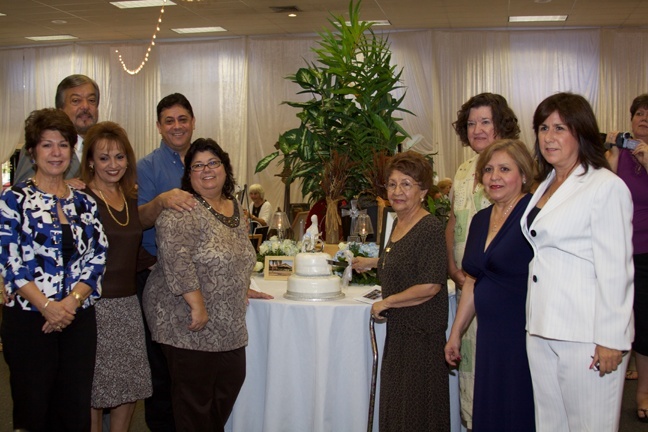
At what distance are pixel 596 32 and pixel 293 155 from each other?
7.89 meters

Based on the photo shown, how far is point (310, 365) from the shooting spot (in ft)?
Result: 10.6

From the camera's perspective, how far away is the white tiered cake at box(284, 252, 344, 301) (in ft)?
10.7

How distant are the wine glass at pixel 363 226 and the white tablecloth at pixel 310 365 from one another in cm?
64

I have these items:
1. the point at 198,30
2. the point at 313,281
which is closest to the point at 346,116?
the point at 313,281

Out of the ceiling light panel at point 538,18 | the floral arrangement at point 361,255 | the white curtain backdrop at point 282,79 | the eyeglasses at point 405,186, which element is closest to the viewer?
the eyeglasses at point 405,186

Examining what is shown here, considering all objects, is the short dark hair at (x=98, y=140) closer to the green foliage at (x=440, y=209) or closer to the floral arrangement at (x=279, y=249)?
the floral arrangement at (x=279, y=249)

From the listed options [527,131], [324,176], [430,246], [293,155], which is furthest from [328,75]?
[527,131]

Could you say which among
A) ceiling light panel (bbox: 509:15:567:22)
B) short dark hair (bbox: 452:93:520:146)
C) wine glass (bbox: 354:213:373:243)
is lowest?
wine glass (bbox: 354:213:373:243)

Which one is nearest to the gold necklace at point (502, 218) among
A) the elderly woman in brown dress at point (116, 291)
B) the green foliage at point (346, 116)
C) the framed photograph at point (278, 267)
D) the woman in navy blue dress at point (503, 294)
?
the woman in navy blue dress at point (503, 294)

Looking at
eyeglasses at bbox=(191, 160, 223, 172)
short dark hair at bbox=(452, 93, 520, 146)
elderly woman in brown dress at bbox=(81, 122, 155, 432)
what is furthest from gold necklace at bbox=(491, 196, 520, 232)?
elderly woman in brown dress at bbox=(81, 122, 155, 432)

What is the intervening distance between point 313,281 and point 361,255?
499 millimetres

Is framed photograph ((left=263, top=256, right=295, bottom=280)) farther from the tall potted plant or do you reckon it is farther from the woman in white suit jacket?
the woman in white suit jacket

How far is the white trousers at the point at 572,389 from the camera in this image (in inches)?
84.3

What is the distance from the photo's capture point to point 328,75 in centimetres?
475
